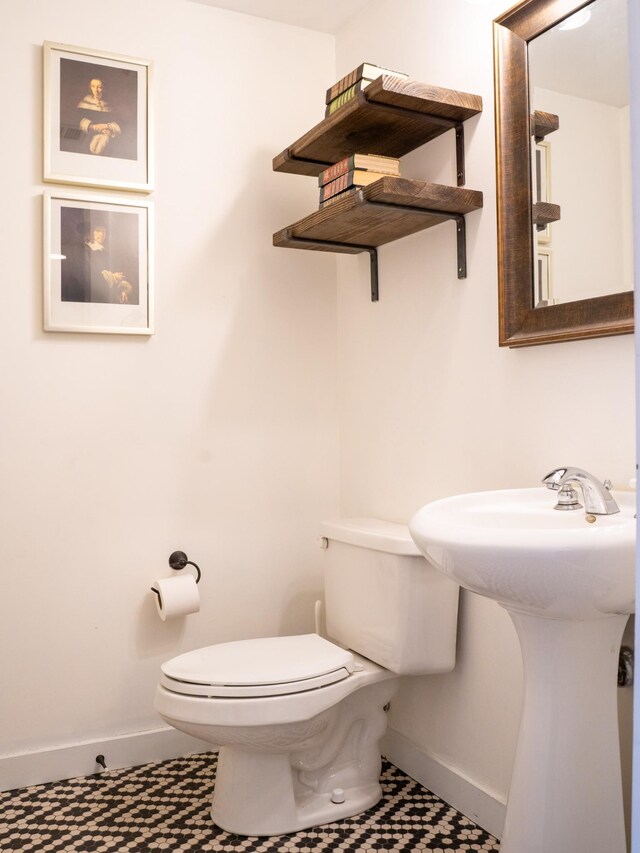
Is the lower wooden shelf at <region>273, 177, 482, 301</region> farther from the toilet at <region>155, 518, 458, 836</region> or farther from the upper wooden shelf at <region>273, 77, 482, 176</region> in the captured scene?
the toilet at <region>155, 518, 458, 836</region>

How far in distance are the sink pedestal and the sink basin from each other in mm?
143

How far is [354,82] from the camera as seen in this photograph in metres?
1.81

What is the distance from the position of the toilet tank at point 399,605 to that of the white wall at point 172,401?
490mm

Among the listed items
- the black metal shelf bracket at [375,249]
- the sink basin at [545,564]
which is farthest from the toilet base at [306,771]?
the black metal shelf bracket at [375,249]

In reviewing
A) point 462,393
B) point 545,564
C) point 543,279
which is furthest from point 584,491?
point 462,393

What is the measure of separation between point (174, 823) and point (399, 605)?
0.79 meters

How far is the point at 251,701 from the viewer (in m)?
1.65

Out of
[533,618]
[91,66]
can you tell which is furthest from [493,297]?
[91,66]

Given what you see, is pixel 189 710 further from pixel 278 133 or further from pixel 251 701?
Answer: pixel 278 133

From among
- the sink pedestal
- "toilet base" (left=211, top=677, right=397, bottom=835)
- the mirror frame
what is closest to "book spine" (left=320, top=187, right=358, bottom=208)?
the mirror frame

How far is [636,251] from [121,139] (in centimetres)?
210

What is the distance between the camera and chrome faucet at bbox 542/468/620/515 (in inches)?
49.9

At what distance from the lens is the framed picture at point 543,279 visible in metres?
1.59

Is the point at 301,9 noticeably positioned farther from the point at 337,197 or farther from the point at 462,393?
the point at 462,393
